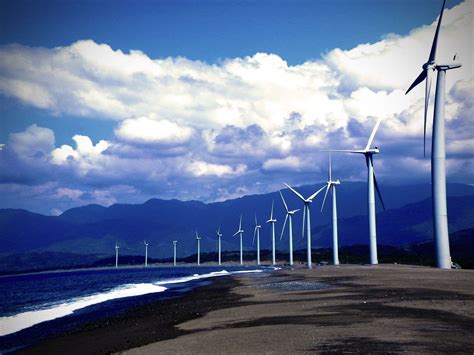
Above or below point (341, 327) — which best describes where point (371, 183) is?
above

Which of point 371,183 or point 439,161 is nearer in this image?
point 439,161

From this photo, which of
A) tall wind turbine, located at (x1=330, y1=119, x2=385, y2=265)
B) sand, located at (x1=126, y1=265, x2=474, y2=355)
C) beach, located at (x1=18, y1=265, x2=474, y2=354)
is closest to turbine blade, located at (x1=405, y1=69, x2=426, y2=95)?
tall wind turbine, located at (x1=330, y1=119, x2=385, y2=265)

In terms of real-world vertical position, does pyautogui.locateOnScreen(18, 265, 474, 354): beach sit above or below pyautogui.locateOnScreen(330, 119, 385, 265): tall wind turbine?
below

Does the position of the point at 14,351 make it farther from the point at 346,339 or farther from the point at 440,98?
the point at 440,98

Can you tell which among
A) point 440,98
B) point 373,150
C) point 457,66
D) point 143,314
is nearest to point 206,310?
point 143,314

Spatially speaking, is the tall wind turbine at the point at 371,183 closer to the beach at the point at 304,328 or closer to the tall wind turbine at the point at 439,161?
the tall wind turbine at the point at 439,161

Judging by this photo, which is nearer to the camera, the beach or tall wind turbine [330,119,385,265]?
the beach

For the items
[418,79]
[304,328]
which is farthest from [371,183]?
[304,328]

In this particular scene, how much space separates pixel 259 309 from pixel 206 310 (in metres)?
5.17

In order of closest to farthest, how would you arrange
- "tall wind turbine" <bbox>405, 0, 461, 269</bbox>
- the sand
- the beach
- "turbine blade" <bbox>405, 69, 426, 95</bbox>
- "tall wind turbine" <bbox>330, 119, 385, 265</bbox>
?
1. the sand
2. the beach
3. "tall wind turbine" <bbox>405, 0, 461, 269</bbox>
4. "turbine blade" <bbox>405, 69, 426, 95</bbox>
5. "tall wind turbine" <bbox>330, 119, 385, 265</bbox>

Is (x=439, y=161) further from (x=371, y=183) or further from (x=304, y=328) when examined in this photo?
(x=304, y=328)

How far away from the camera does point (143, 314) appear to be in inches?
1511

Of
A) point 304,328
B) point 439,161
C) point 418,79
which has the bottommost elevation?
point 304,328

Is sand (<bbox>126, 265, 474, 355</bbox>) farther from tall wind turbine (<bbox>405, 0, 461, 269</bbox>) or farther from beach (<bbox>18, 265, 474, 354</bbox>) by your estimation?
tall wind turbine (<bbox>405, 0, 461, 269</bbox>)
